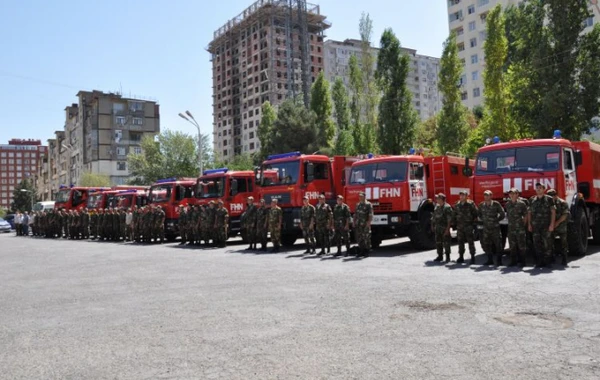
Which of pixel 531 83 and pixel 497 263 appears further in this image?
pixel 531 83

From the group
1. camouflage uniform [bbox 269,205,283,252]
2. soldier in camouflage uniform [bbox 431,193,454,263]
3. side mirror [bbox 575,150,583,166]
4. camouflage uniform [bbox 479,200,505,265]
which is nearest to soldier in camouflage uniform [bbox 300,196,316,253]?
camouflage uniform [bbox 269,205,283,252]

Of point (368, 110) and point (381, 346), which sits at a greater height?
point (368, 110)

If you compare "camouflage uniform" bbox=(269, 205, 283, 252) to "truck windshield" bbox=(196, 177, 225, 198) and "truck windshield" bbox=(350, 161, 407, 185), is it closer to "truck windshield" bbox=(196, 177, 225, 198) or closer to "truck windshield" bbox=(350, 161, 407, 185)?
"truck windshield" bbox=(350, 161, 407, 185)

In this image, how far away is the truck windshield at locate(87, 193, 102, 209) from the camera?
93.4ft

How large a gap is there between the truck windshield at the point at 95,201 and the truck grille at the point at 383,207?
750 inches

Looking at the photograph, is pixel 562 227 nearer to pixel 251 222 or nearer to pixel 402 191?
pixel 402 191

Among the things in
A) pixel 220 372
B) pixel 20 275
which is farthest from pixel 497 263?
pixel 20 275

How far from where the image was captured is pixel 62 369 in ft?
15.0

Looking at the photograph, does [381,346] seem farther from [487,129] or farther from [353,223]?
[487,129]

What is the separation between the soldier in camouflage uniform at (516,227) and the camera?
33.4 ft

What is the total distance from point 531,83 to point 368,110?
2083 cm

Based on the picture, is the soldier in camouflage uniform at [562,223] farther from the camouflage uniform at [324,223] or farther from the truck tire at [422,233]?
the camouflage uniform at [324,223]

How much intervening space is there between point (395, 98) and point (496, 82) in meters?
7.20

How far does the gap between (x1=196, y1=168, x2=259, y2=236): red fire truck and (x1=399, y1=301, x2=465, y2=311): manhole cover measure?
41.1 ft
